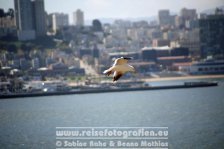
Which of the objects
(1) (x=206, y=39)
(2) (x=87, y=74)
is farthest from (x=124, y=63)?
(1) (x=206, y=39)

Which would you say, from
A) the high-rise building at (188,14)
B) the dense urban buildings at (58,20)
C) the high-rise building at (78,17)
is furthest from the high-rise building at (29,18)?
the high-rise building at (188,14)

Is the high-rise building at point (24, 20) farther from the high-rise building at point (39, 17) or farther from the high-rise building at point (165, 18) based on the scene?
the high-rise building at point (165, 18)

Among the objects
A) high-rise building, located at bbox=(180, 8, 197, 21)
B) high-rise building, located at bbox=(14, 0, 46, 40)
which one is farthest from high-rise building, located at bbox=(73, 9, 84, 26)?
high-rise building, located at bbox=(14, 0, 46, 40)

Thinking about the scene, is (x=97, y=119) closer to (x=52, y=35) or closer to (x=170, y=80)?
(x=170, y=80)

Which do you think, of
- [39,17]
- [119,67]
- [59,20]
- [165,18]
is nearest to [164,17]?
[165,18]

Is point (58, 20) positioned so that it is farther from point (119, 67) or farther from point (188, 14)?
point (119, 67)

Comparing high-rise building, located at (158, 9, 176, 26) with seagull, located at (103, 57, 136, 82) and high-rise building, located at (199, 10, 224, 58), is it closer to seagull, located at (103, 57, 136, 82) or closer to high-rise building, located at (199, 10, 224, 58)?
high-rise building, located at (199, 10, 224, 58)
